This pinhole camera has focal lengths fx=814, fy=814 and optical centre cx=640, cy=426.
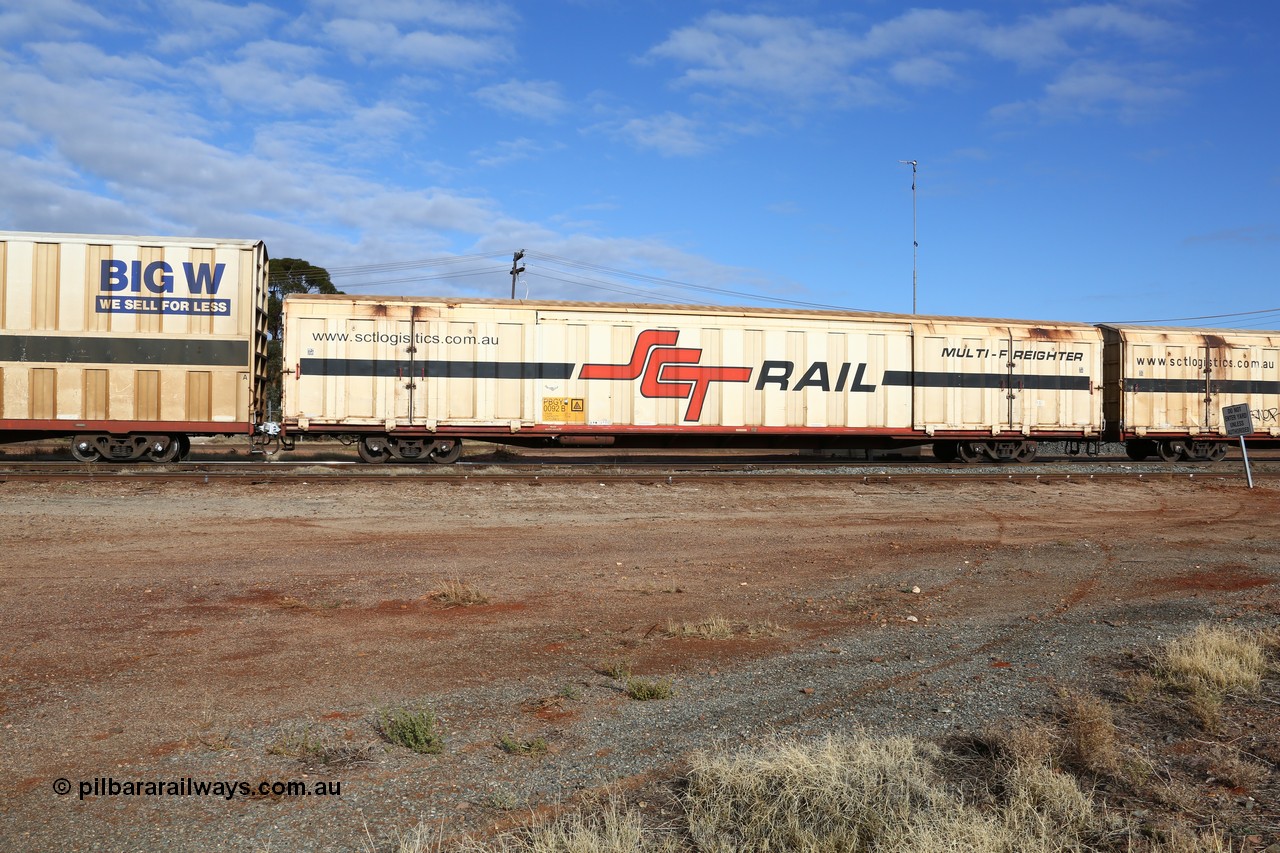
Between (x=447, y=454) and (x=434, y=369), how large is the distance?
2.08 meters

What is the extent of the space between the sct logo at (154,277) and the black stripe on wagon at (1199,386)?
22.7 m

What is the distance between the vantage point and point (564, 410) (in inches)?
750

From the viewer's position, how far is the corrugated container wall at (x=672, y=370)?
18.3 m

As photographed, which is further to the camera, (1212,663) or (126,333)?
(126,333)

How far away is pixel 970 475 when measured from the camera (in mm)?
18203

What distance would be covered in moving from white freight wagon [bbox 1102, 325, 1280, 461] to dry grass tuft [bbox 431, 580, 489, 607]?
66.0 ft

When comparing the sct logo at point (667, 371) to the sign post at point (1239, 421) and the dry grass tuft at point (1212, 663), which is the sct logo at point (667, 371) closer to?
the sign post at point (1239, 421)

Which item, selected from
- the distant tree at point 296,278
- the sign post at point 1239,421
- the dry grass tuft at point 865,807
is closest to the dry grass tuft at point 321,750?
the dry grass tuft at point 865,807

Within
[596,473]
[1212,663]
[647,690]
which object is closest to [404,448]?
[596,473]

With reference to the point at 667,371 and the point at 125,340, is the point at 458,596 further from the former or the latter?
the point at 125,340

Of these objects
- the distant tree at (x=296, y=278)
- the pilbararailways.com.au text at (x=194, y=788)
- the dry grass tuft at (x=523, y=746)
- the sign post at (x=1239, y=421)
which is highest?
the distant tree at (x=296, y=278)

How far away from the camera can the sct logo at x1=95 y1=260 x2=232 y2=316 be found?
55.1 feet

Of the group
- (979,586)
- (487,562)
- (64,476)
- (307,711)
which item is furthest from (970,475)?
(64,476)

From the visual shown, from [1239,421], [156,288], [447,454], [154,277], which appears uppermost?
[154,277]
